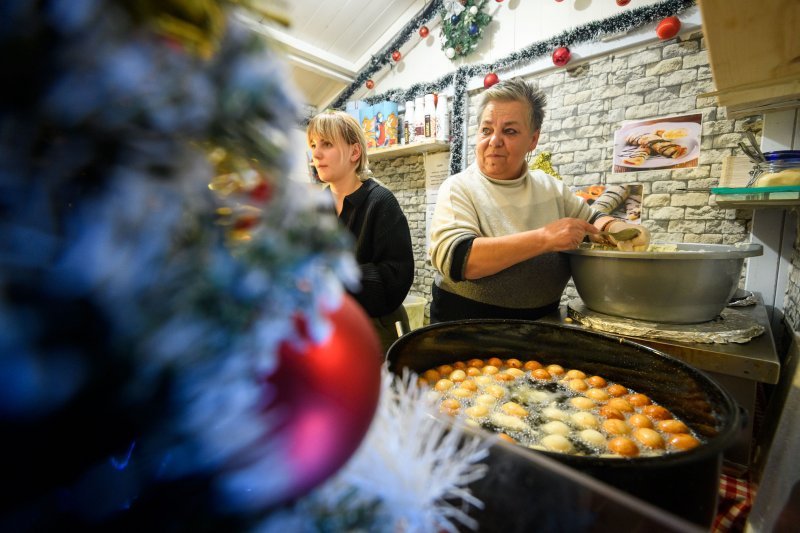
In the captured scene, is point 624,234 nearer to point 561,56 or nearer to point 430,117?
point 561,56

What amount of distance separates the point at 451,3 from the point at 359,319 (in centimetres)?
424

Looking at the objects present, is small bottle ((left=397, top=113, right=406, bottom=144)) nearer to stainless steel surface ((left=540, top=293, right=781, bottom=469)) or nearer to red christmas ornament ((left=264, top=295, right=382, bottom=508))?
stainless steel surface ((left=540, top=293, right=781, bottom=469))

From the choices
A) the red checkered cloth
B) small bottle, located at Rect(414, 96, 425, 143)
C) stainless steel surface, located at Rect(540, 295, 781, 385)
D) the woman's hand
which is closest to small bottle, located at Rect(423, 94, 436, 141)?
small bottle, located at Rect(414, 96, 425, 143)

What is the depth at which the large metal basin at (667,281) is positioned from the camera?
1148 millimetres

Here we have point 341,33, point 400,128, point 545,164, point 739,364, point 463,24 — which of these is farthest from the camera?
point 400,128

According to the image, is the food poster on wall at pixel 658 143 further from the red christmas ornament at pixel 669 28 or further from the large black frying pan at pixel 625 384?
the large black frying pan at pixel 625 384

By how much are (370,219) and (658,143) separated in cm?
241

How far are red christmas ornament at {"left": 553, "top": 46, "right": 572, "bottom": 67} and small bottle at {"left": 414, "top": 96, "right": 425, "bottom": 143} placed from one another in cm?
129

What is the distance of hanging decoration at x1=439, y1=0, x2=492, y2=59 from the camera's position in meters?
3.39

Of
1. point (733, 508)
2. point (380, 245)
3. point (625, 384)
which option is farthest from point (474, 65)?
point (733, 508)

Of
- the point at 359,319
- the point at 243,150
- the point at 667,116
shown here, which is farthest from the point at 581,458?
the point at 667,116

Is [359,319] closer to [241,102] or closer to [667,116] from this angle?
[241,102]

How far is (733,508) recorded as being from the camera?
870 millimetres

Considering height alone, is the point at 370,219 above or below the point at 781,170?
below
